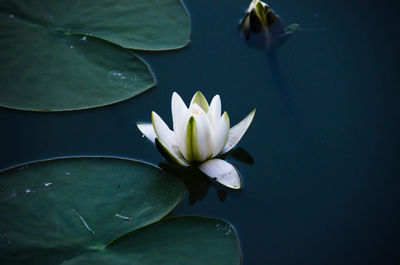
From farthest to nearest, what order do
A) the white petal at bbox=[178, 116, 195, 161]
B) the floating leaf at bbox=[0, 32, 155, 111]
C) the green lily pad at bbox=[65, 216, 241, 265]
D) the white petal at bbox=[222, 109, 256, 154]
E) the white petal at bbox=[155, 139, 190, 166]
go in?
the floating leaf at bbox=[0, 32, 155, 111] < the white petal at bbox=[222, 109, 256, 154] < the white petal at bbox=[155, 139, 190, 166] < the white petal at bbox=[178, 116, 195, 161] < the green lily pad at bbox=[65, 216, 241, 265]

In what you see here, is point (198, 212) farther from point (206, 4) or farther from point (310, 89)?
point (206, 4)

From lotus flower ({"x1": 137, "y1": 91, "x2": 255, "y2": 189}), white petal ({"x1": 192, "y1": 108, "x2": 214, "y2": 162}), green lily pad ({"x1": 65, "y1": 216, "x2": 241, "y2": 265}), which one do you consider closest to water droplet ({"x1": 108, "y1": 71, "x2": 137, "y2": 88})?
lotus flower ({"x1": 137, "y1": 91, "x2": 255, "y2": 189})

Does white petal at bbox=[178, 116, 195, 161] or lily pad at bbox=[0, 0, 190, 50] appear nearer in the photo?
white petal at bbox=[178, 116, 195, 161]

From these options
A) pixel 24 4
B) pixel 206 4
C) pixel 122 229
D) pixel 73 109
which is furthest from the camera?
pixel 206 4

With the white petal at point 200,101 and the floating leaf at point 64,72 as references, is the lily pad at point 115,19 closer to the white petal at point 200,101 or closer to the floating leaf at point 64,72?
the floating leaf at point 64,72

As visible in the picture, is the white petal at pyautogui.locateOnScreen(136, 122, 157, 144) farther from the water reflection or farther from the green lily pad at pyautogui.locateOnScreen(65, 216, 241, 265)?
the green lily pad at pyautogui.locateOnScreen(65, 216, 241, 265)

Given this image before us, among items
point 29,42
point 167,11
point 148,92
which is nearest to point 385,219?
point 148,92

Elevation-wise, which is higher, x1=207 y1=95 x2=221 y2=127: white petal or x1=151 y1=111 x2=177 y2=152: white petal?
x1=207 y1=95 x2=221 y2=127: white petal

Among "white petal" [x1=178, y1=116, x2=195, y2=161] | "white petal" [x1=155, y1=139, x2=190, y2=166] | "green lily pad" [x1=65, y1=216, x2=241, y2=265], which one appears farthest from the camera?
"white petal" [x1=155, y1=139, x2=190, y2=166]
